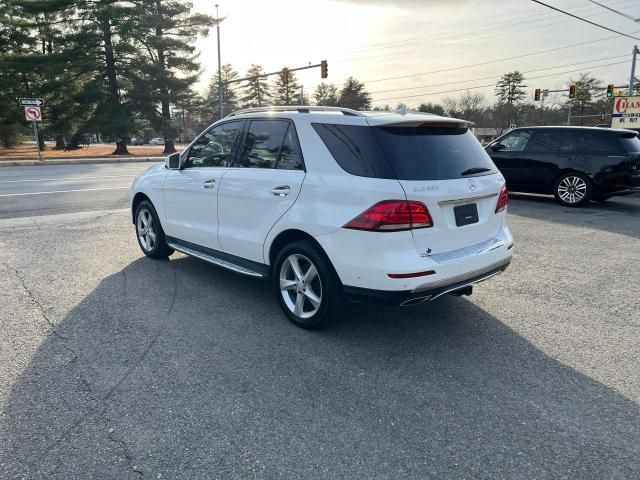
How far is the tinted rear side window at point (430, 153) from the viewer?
3.59 m

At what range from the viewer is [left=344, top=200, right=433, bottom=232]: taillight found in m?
3.40

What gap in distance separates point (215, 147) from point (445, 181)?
2606 mm

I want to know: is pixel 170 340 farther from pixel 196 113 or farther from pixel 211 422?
pixel 196 113

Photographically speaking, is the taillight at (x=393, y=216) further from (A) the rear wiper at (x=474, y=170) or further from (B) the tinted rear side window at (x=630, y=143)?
(B) the tinted rear side window at (x=630, y=143)

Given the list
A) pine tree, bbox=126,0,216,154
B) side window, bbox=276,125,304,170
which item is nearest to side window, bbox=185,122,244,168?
side window, bbox=276,125,304,170

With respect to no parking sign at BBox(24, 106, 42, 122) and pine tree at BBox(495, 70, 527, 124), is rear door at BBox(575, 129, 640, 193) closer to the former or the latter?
no parking sign at BBox(24, 106, 42, 122)

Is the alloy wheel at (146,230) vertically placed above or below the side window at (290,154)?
below

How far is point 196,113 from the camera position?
143ft

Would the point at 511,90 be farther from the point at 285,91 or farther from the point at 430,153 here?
the point at 430,153

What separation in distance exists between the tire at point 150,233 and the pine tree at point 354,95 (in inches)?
3056

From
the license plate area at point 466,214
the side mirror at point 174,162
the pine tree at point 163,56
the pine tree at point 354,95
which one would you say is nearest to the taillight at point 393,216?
the license plate area at point 466,214

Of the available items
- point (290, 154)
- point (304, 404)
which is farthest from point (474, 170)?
point (304, 404)

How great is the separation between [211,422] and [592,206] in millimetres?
10846

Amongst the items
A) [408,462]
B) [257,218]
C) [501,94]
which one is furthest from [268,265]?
[501,94]
